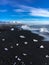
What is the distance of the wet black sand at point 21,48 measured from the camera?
9.00ft

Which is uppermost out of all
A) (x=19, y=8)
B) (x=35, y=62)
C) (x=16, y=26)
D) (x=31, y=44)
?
(x=19, y=8)

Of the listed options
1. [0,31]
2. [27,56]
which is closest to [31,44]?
[27,56]

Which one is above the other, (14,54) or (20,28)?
(20,28)

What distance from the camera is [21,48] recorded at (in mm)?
2762

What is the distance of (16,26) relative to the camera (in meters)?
2.75

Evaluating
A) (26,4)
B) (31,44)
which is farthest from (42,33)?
(26,4)

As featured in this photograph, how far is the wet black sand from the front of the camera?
2744mm

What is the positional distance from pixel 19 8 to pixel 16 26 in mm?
185

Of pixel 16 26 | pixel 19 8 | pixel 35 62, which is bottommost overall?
pixel 35 62

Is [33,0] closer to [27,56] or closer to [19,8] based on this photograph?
[19,8]

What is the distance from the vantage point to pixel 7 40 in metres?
2.77

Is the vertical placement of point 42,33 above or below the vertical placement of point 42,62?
above

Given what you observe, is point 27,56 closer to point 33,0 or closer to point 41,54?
point 41,54

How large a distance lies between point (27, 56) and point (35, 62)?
0.33ft
